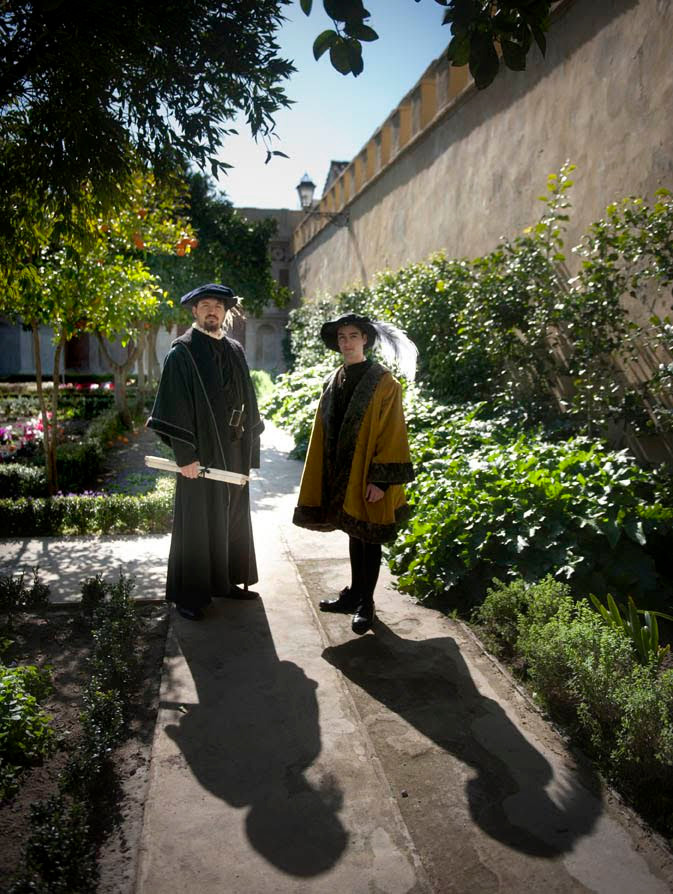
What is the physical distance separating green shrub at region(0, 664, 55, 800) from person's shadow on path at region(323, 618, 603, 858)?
54.4 inches

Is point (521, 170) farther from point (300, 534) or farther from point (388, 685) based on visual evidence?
point (388, 685)

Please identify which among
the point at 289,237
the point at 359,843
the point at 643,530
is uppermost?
the point at 289,237

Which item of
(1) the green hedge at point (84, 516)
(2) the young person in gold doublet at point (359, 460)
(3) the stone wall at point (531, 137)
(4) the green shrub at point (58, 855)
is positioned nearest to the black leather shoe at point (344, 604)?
(2) the young person in gold doublet at point (359, 460)

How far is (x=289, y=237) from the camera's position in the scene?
32.4 m

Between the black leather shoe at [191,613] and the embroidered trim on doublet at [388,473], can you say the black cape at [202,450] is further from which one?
the embroidered trim on doublet at [388,473]

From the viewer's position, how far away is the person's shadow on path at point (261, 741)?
2.07m

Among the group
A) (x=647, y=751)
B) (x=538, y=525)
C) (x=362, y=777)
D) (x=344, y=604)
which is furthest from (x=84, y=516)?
(x=647, y=751)

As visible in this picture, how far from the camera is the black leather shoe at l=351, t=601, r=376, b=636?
364 centimetres

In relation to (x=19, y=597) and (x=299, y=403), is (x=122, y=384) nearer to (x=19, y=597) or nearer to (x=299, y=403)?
(x=299, y=403)

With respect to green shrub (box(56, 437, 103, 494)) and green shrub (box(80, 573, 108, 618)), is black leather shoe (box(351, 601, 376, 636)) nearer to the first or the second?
green shrub (box(80, 573, 108, 618))

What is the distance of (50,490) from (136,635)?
3.84 metres

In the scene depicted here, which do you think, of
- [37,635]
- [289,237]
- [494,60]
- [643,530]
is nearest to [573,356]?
[643,530]

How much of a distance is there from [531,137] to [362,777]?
7.96m

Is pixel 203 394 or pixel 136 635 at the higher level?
pixel 203 394
